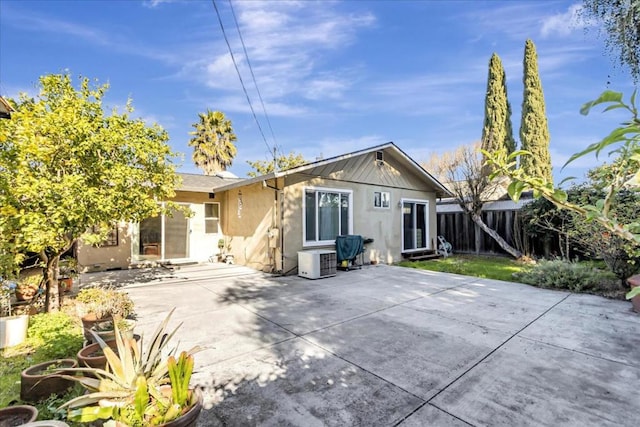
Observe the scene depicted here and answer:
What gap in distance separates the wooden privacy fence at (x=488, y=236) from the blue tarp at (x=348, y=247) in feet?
22.4

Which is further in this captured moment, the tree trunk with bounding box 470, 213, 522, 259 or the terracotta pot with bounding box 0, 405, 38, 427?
the tree trunk with bounding box 470, 213, 522, 259

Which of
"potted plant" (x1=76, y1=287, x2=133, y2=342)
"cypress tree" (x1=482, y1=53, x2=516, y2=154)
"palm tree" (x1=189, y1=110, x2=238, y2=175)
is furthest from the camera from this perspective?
"palm tree" (x1=189, y1=110, x2=238, y2=175)

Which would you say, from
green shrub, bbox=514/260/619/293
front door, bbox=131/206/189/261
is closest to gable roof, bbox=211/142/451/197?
front door, bbox=131/206/189/261

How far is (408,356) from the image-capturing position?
3.67 metres

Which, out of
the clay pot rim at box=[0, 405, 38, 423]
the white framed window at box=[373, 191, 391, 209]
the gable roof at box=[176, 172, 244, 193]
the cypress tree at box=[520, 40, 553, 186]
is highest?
the cypress tree at box=[520, 40, 553, 186]

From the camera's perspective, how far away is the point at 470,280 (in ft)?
26.4

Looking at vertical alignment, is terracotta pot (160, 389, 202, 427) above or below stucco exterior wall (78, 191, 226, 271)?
below

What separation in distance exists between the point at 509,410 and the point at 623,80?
419 cm

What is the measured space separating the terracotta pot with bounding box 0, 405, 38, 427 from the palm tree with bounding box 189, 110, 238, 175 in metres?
20.0

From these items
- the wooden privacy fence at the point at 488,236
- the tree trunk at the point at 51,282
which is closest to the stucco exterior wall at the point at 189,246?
the tree trunk at the point at 51,282

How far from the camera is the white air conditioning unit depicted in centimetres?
825

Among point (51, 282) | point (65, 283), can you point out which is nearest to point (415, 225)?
point (65, 283)

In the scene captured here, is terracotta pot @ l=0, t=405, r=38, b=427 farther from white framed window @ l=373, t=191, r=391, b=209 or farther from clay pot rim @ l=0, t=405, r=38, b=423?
white framed window @ l=373, t=191, r=391, b=209

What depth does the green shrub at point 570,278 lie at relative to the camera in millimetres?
6887
